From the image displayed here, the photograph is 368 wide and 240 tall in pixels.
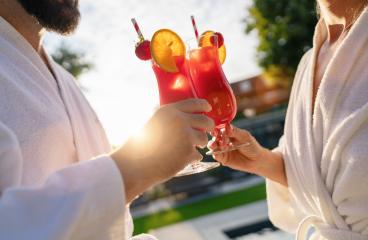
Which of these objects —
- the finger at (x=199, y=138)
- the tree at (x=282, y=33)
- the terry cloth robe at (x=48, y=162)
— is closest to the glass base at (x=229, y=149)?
the terry cloth robe at (x=48, y=162)

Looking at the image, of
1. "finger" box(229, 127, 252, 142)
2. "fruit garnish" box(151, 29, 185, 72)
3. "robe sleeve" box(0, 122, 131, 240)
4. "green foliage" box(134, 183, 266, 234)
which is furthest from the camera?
"green foliage" box(134, 183, 266, 234)

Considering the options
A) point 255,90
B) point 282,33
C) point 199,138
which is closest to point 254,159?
point 199,138

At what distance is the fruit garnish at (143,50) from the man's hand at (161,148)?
567 mm

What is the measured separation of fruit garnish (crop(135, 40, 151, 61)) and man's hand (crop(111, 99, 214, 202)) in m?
0.57

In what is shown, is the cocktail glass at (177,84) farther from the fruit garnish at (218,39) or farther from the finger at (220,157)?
the finger at (220,157)

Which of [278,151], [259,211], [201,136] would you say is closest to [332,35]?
[278,151]

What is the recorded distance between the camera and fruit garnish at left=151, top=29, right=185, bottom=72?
5.22 ft

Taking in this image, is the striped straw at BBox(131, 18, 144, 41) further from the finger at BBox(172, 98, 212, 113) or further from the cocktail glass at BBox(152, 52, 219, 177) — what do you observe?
the finger at BBox(172, 98, 212, 113)

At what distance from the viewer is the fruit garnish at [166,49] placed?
5.22 ft

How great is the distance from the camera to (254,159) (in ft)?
6.61

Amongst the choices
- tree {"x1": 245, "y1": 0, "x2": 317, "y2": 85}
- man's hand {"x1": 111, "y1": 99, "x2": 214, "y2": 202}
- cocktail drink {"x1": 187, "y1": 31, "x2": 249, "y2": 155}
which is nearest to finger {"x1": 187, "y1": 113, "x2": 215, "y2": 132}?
man's hand {"x1": 111, "y1": 99, "x2": 214, "y2": 202}

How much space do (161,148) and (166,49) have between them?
0.62 m

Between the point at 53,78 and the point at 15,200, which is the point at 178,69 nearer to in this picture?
the point at 53,78

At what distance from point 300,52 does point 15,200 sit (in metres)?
16.9
